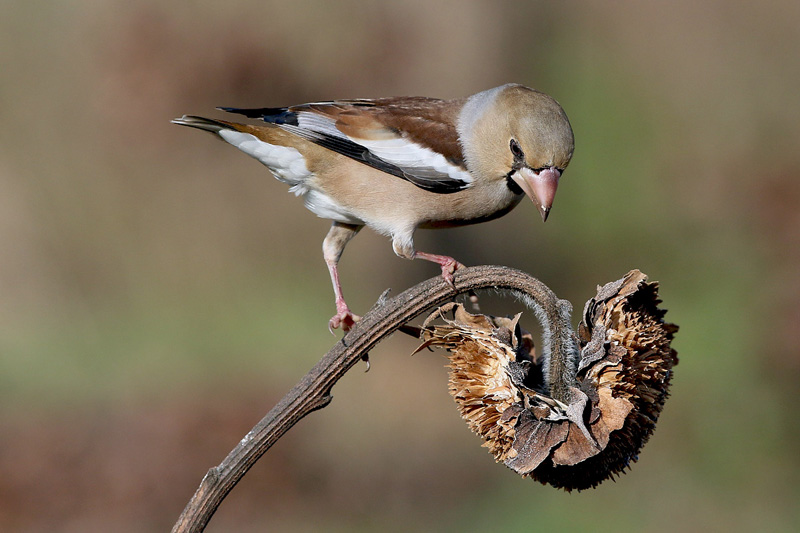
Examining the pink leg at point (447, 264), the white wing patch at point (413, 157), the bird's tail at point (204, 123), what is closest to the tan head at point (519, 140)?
the white wing patch at point (413, 157)

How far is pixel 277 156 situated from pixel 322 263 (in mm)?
4862

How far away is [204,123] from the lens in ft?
12.0

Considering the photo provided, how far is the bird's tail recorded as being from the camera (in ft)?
11.8

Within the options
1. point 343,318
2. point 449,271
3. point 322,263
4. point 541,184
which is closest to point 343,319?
point 343,318

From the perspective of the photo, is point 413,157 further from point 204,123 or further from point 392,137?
→ point 204,123

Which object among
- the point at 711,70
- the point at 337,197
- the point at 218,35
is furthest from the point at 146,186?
the point at 711,70

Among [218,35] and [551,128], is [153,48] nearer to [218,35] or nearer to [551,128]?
[218,35]

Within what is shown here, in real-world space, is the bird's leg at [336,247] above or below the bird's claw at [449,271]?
above

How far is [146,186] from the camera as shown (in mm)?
8766

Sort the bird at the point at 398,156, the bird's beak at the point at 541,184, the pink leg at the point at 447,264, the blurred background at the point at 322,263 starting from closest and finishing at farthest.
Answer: the pink leg at the point at 447,264
the bird's beak at the point at 541,184
the bird at the point at 398,156
the blurred background at the point at 322,263

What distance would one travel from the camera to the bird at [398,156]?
3.74 meters

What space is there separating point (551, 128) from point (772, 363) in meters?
4.81

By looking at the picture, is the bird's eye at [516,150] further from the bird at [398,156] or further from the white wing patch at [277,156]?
the white wing patch at [277,156]

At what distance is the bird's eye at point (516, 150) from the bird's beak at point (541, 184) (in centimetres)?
6
